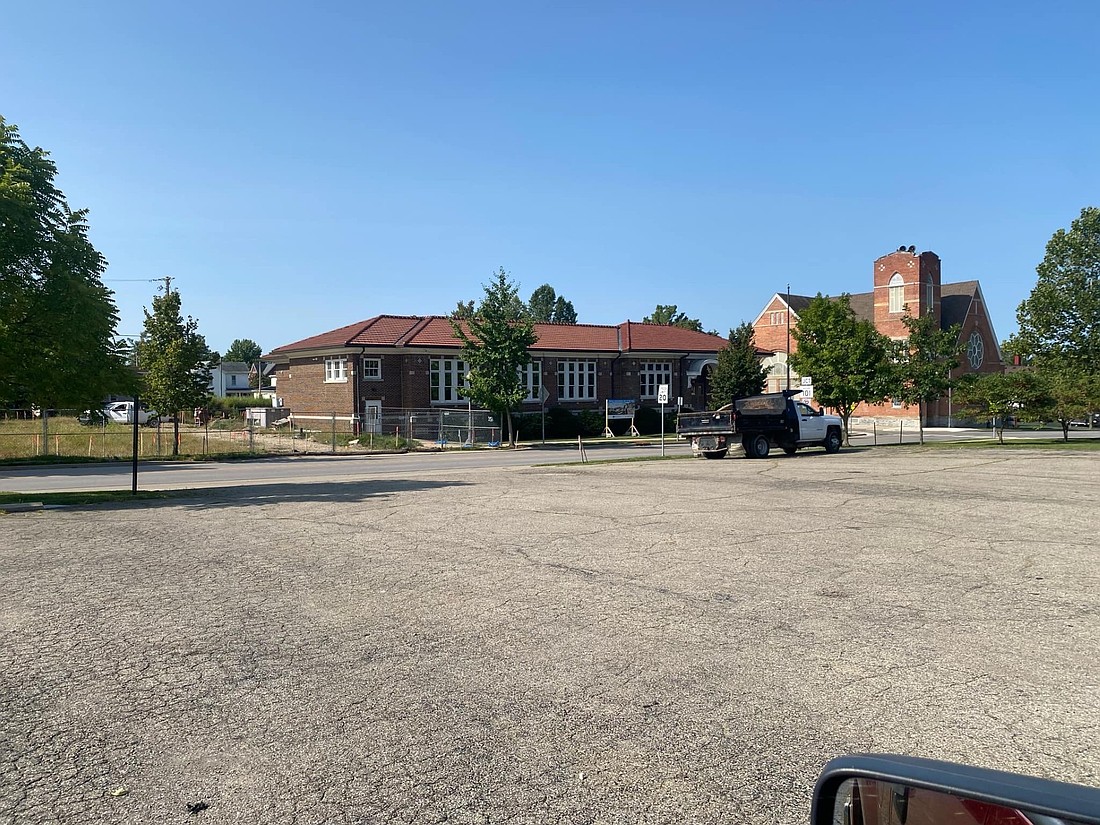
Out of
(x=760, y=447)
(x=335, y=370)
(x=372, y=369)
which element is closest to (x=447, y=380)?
(x=372, y=369)

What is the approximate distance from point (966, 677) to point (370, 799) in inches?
168

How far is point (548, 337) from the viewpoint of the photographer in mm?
53188

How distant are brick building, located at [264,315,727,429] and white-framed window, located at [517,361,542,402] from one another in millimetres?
61

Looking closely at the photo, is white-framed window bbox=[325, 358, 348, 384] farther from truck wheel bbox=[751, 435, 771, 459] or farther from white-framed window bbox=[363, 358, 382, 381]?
truck wheel bbox=[751, 435, 771, 459]

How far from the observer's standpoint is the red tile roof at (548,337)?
46.4 m

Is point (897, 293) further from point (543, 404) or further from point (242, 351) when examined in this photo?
point (242, 351)

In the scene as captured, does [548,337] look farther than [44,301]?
Yes

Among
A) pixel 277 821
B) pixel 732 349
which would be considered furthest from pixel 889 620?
pixel 732 349

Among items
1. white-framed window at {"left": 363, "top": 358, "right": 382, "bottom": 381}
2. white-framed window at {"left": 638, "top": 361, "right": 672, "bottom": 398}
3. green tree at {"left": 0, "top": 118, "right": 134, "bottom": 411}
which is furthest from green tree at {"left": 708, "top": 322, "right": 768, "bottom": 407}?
green tree at {"left": 0, "top": 118, "right": 134, "bottom": 411}

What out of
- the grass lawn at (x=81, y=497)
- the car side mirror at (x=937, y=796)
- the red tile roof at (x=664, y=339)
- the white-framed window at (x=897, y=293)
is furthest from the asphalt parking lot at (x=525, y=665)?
the white-framed window at (x=897, y=293)

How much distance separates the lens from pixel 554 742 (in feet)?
15.8

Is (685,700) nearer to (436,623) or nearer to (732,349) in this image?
(436,623)

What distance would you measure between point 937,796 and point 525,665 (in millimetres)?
4632

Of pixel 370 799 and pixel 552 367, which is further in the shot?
pixel 552 367
